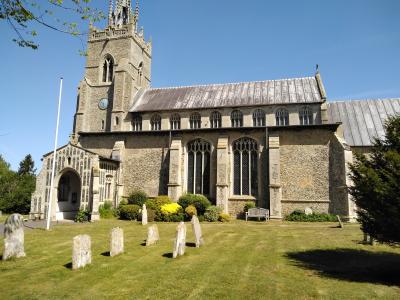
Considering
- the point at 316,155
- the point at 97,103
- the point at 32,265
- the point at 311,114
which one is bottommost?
the point at 32,265

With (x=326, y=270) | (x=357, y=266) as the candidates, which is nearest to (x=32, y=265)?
(x=326, y=270)

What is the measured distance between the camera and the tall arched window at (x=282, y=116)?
28.5 meters

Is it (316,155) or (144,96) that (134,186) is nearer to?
(144,96)

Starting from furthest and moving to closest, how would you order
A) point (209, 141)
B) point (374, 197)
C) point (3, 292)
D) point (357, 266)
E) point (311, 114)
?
point (311, 114)
point (209, 141)
point (357, 266)
point (374, 197)
point (3, 292)

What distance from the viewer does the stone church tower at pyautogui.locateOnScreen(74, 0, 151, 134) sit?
3378cm

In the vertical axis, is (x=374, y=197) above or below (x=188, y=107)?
below

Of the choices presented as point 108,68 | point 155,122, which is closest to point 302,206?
point 155,122

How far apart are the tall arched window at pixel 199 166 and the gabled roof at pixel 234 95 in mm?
5670

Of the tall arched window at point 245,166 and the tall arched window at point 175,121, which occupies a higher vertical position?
the tall arched window at point 175,121

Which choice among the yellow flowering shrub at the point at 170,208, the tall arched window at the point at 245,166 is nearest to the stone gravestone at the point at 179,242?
the yellow flowering shrub at the point at 170,208

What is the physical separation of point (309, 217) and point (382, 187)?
15.6 m

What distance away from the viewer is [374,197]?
805 cm

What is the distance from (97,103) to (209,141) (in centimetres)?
1730

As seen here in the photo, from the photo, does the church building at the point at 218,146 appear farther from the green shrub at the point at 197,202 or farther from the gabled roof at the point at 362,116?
the green shrub at the point at 197,202
